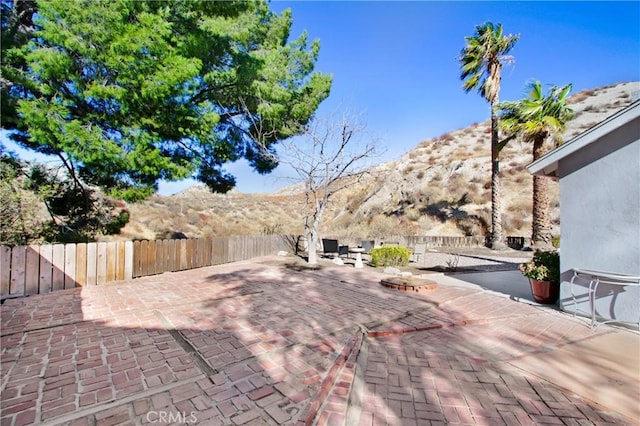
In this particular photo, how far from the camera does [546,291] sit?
5.64 m

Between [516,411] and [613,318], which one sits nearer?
[516,411]

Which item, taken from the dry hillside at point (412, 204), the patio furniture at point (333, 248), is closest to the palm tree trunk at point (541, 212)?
the dry hillside at point (412, 204)

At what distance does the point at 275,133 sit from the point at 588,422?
10.7m

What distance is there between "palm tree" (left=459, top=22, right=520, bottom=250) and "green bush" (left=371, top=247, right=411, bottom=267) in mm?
8355

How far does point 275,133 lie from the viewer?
11.1 m

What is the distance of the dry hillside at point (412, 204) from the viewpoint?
19781 mm

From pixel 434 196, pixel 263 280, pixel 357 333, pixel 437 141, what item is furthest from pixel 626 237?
pixel 437 141

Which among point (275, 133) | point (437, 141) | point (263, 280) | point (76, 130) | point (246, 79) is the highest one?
point (437, 141)

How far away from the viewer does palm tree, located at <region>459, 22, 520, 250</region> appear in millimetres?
15141

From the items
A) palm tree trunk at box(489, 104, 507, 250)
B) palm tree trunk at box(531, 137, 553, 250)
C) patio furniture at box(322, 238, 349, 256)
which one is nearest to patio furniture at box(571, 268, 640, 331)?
patio furniture at box(322, 238, 349, 256)

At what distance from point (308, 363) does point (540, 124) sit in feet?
48.4

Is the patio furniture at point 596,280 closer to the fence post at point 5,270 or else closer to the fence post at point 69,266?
the fence post at point 69,266

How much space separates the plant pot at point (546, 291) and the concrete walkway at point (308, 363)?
1.24ft

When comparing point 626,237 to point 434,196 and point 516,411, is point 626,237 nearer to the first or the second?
point 516,411
